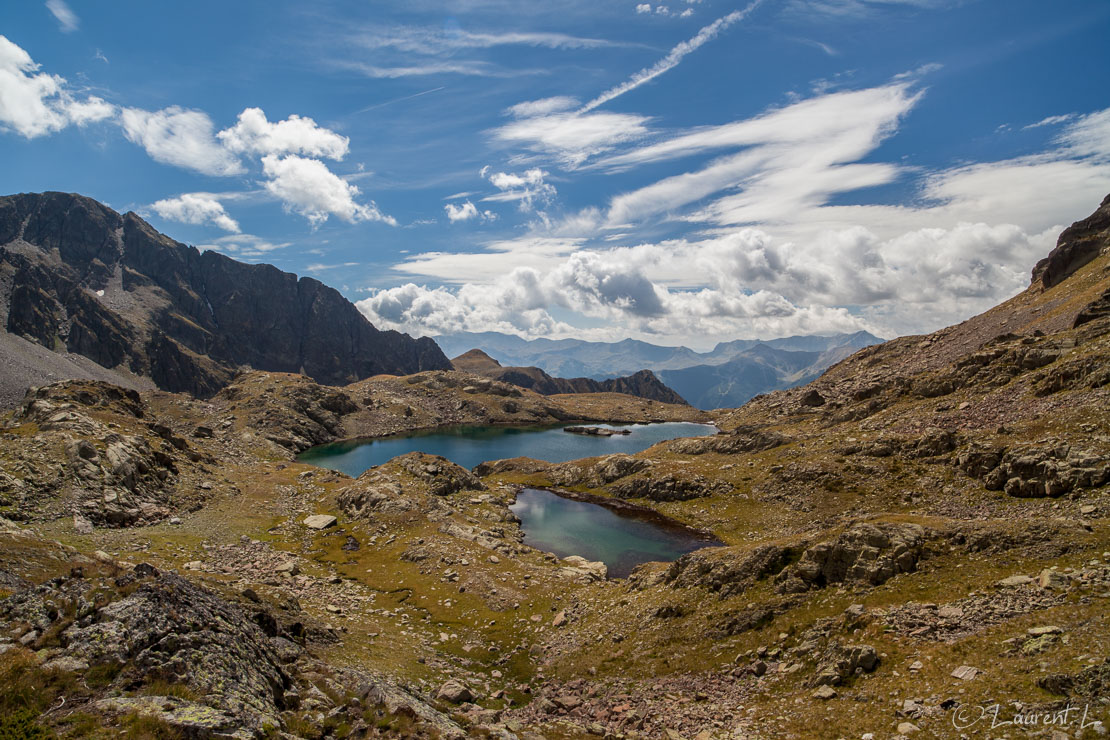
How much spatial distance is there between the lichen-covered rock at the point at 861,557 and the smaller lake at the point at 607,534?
36325 mm

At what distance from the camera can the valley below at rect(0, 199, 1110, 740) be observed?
57.5 ft

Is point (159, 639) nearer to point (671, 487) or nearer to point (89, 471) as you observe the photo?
point (89, 471)

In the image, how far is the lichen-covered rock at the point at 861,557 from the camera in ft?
97.5

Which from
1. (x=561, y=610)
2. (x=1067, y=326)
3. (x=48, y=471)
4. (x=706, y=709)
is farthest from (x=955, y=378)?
(x=48, y=471)

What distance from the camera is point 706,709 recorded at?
83.9 feet

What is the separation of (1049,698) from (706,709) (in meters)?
14.4

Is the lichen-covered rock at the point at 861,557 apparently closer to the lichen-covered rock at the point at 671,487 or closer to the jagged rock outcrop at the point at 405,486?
the jagged rock outcrop at the point at 405,486

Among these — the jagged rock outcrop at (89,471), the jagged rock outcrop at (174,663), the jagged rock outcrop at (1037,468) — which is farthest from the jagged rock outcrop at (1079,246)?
the jagged rock outcrop at (89,471)

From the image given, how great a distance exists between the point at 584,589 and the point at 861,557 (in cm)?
2858

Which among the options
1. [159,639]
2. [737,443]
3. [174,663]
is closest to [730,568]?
[174,663]

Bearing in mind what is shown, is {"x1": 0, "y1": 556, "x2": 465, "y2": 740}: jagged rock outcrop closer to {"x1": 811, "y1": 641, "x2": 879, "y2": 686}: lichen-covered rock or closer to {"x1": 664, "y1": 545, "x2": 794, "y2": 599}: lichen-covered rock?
{"x1": 811, "y1": 641, "x2": 879, "y2": 686}: lichen-covered rock

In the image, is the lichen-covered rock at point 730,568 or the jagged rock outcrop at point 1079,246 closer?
the lichen-covered rock at point 730,568

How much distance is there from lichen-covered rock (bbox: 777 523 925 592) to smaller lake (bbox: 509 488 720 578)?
36325mm

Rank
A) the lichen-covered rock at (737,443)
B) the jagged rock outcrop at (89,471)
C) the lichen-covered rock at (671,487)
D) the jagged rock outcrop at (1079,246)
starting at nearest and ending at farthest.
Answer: the jagged rock outcrop at (89,471), the lichen-covered rock at (671,487), the lichen-covered rock at (737,443), the jagged rock outcrop at (1079,246)
